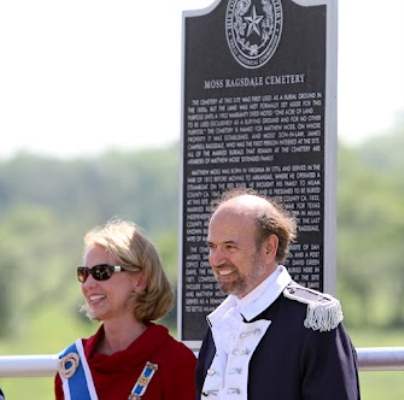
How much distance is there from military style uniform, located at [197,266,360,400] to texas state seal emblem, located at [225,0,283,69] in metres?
2.11

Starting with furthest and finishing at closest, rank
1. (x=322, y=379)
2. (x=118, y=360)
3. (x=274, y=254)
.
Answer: (x=118, y=360), (x=274, y=254), (x=322, y=379)

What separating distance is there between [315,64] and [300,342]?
2.39 metres

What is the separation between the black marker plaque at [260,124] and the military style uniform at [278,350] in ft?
4.49

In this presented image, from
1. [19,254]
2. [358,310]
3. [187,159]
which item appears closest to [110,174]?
[19,254]

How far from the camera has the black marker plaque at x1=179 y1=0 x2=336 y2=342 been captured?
8188 millimetres

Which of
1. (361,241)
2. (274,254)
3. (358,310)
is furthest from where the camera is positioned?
(361,241)

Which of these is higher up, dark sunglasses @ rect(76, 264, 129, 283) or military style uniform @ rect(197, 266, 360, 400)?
dark sunglasses @ rect(76, 264, 129, 283)

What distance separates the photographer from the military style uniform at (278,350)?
634 centimetres

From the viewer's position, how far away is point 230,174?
8516mm

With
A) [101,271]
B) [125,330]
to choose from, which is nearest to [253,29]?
[101,271]

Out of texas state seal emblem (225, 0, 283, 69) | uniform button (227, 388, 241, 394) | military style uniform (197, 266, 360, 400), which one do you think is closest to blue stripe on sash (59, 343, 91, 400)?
military style uniform (197, 266, 360, 400)

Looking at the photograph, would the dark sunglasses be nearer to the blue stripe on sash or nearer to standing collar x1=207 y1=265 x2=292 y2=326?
the blue stripe on sash

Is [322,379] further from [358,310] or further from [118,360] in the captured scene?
[358,310]

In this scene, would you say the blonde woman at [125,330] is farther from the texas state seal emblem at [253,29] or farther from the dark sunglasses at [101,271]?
the texas state seal emblem at [253,29]
